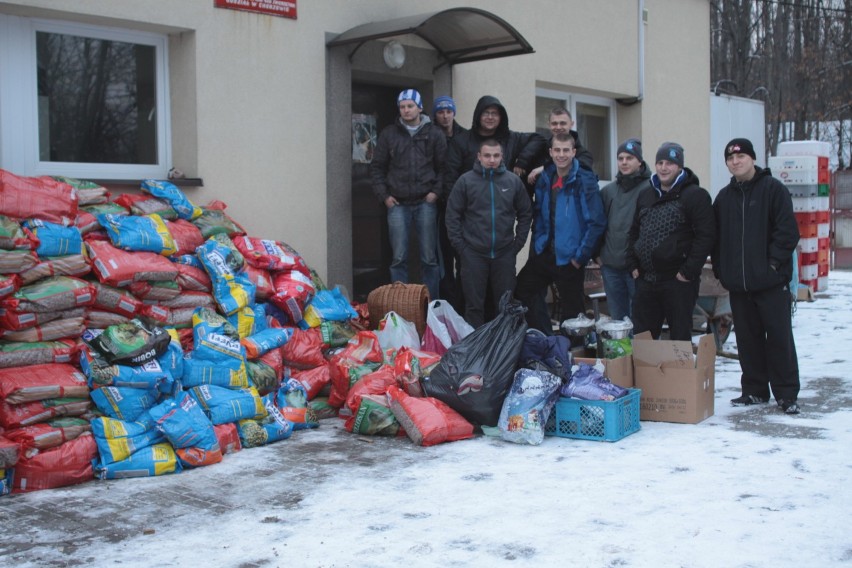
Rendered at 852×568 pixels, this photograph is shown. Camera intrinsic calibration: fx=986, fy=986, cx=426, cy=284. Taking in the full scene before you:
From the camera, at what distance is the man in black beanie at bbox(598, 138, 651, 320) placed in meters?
7.46

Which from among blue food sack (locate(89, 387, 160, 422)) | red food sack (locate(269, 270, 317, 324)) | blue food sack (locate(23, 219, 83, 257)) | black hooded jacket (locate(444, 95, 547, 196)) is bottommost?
blue food sack (locate(89, 387, 160, 422))

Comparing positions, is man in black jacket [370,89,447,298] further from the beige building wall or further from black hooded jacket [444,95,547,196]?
the beige building wall

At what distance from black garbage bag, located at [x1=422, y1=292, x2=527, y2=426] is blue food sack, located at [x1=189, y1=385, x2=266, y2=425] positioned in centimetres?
114

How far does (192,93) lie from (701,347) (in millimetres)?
4116

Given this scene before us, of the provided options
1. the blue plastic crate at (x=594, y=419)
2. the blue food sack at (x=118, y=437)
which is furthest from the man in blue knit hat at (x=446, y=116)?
the blue food sack at (x=118, y=437)

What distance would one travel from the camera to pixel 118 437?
5434mm

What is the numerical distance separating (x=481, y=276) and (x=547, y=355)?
138cm

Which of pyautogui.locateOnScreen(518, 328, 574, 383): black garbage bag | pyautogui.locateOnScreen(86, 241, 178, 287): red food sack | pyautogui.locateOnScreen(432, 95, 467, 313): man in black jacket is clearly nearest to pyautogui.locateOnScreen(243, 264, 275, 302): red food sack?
pyautogui.locateOnScreen(86, 241, 178, 287): red food sack

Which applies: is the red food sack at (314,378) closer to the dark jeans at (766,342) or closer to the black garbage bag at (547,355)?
the black garbage bag at (547,355)

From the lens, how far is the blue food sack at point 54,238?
18.7 ft

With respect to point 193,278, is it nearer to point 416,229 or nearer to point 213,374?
point 213,374

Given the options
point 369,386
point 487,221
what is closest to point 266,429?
point 369,386

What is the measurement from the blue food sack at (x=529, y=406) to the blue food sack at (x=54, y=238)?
2.78 meters

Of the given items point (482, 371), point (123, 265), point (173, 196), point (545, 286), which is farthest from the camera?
point (545, 286)
